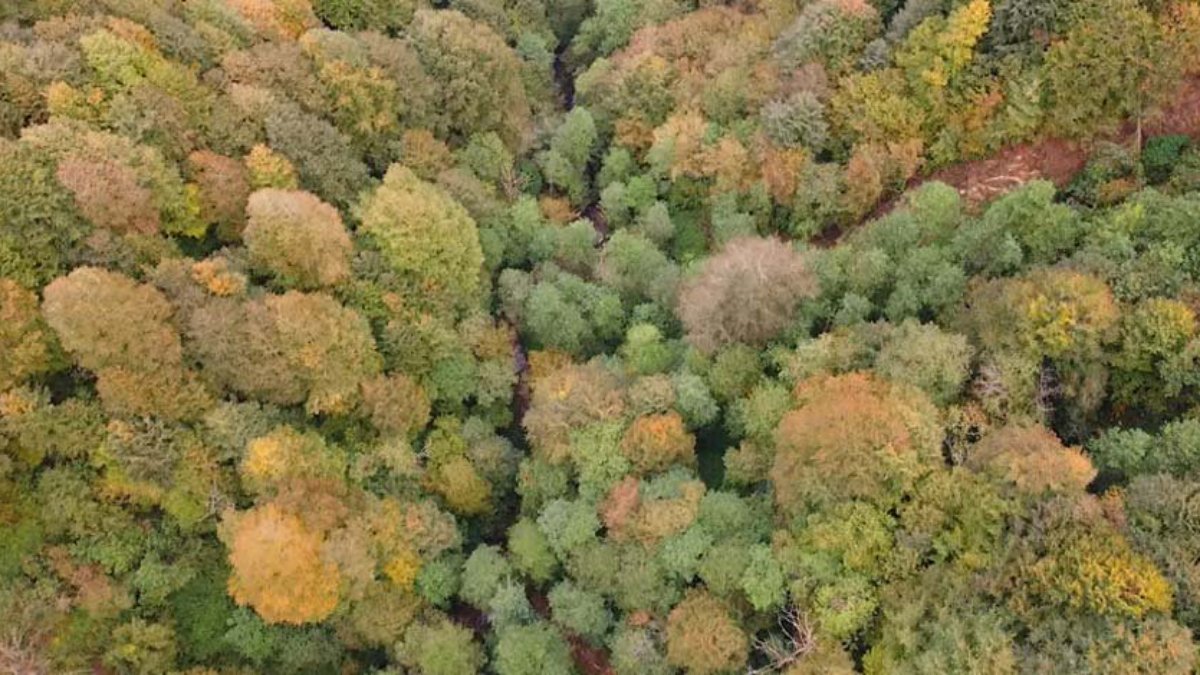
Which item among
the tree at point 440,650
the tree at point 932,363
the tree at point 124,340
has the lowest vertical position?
the tree at point 440,650

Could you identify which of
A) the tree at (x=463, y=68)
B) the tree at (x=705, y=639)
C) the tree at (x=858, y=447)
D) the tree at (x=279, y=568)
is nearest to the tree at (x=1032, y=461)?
the tree at (x=858, y=447)

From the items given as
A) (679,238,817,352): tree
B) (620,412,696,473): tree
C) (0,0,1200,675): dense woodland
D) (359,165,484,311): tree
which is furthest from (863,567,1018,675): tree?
(359,165,484,311): tree

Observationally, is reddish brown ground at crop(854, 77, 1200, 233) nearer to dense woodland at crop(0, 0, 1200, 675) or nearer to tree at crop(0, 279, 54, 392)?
dense woodland at crop(0, 0, 1200, 675)

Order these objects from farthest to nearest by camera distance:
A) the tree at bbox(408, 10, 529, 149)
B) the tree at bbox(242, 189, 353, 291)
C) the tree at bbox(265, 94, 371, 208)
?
1. the tree at bbox(408, 10, 529, 149)
2. the tree at bbox(265, 94, 371, 208)
3. the tree at bbox(242, 189, 353, 291)

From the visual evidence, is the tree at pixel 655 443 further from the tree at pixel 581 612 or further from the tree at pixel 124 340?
the tree at pixel 124 340

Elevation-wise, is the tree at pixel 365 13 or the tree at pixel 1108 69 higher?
the tree at pixel 1108 69

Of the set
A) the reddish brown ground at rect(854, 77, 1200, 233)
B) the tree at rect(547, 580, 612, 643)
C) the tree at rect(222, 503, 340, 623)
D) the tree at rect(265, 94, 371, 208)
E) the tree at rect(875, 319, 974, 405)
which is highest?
the reddish brown ground at rect(854, 77, 1200, 233)

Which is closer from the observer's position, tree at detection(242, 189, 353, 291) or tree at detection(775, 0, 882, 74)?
tree at detection(242, 189, 353, 291)
